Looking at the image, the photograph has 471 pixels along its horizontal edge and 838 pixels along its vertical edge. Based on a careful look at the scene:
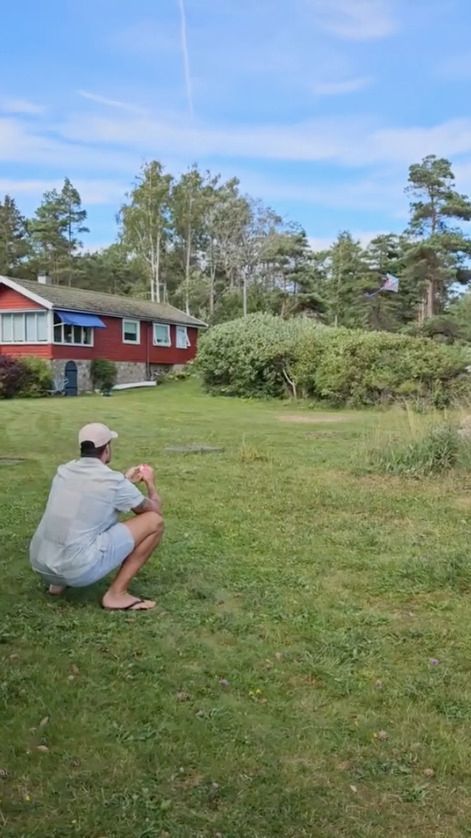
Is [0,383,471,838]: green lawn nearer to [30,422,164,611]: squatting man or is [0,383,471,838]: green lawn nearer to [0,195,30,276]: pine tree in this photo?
[30,422,164,611]: squatting man

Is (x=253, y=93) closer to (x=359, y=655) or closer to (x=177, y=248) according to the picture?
(x=359, y=655)

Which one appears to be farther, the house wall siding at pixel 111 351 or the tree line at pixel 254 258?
the tree line at pixel 254 258

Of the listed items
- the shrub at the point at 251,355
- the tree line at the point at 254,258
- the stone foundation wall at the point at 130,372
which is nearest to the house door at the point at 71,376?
the stone foundation wall at the point at 130,372

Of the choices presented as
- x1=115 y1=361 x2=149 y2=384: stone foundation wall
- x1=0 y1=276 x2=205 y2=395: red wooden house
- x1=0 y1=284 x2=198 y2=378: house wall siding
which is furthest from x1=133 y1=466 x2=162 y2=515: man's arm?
x1=115 y1=361 x2=149 y2=384: stone foundation wall

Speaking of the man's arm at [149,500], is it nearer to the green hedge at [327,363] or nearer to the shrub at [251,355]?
the green hedge at [327,363]

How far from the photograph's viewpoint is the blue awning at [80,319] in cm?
2452

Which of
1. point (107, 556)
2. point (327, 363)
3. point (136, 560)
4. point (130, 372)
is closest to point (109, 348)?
point (130, 372)

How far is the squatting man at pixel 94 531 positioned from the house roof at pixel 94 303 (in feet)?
69.9

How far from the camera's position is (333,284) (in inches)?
1613

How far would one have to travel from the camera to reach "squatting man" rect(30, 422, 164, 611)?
3670 millimetres

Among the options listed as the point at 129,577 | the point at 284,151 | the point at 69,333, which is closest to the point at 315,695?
the point at 129,577

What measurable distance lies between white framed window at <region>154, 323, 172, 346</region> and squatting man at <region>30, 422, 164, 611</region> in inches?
1034

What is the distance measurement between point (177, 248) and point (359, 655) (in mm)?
44202

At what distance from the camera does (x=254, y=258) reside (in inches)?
1672
